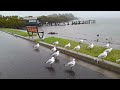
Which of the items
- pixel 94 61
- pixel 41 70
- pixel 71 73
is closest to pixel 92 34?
pixel 94 61

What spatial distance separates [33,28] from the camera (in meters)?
29.1

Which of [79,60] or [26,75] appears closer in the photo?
[26,75]

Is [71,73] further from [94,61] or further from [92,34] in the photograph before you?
[92,34]

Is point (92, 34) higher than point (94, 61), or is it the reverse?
point (94, 61)

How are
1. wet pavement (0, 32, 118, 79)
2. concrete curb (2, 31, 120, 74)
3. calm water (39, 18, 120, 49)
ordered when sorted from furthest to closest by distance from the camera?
calm water (39, 18, 120, 49) < concrete curb (2, 31, 120, 74) < wet pavement (0, 32, 118, 79)

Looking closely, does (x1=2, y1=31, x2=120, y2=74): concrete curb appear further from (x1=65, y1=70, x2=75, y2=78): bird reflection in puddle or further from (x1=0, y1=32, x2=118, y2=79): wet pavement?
(x1=65, y1=70, x2=75, y2=78): bird reflection in puddle

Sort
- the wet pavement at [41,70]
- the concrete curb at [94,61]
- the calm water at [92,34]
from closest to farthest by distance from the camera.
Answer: the wet pavement at [41,70] < the concrete curb at [94,61] < the calm water at [92,34]

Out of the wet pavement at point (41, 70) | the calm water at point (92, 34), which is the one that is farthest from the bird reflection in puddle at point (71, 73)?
the calm water at point (92, 34)

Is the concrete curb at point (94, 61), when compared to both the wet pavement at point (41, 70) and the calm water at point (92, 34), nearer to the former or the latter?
the wet pavement at point (41, 70)

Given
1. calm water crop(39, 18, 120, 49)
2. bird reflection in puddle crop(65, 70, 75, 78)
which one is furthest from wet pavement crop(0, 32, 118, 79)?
calm water crop(39, 18, 120, 49)
